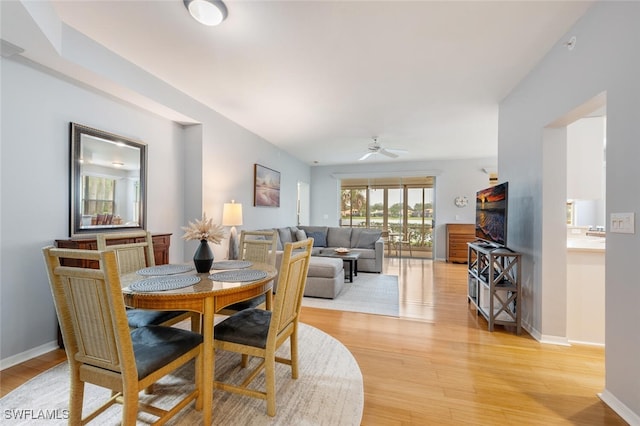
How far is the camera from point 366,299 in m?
3.80

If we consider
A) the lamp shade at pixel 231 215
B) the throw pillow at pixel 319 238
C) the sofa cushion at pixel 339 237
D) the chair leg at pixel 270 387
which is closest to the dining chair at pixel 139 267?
the chair leg at pixel 270 387

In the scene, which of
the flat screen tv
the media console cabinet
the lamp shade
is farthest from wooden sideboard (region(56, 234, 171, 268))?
the flat screen tv

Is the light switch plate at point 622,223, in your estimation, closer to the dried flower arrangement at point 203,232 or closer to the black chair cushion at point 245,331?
the black chair cushion at point 245,331

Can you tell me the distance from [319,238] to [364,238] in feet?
3.39

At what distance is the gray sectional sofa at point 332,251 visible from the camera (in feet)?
12.7

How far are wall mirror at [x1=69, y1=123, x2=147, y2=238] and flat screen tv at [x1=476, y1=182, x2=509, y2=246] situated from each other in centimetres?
400

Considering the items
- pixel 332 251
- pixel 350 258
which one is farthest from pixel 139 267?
pixel 332 251

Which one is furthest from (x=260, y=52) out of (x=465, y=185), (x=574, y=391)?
(x=465, y=185)

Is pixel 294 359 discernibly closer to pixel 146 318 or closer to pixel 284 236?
pixel 146 318

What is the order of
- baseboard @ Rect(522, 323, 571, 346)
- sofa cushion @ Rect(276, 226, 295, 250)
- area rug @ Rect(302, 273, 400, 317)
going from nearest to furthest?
baseboard @ Rect(522, 323, 571, 346) < area rug @ Rect(302, 273, 400, 317) < sofa cushion @ Rect(276, 226, 295, 250)

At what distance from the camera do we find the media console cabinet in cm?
274

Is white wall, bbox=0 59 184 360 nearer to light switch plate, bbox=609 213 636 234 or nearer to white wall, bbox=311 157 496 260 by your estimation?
light switch plate, bbox=609 213 636 234

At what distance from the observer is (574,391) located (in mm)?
1849

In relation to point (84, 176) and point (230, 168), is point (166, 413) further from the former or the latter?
point (230, 168)
